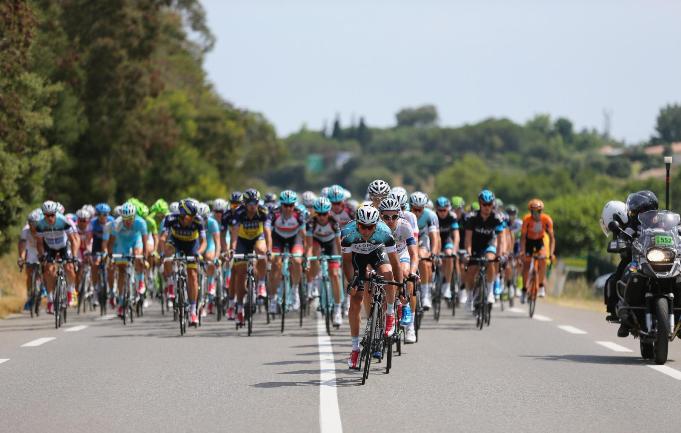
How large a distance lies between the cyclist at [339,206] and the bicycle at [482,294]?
2.14 m

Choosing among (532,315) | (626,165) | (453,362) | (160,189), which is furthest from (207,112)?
(626,165)

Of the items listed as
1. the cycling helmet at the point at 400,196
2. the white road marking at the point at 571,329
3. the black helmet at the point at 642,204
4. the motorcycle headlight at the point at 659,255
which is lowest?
the white road marking at the point at 571,329

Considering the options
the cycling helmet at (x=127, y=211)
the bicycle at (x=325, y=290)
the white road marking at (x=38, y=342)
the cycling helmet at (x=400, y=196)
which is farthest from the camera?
the cycling helmet at (x=127, y=211)

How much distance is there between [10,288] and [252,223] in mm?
13433

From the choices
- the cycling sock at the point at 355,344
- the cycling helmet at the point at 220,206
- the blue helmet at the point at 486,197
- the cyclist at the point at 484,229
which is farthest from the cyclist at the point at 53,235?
the cycling sock at the point at 355,344

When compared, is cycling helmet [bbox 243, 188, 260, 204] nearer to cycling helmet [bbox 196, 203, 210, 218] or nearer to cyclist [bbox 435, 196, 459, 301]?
cycling helmet [bbox 196, 203, 210, 218]

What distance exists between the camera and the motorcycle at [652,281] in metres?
14.3

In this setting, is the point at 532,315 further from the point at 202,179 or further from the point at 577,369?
the point at 202,179

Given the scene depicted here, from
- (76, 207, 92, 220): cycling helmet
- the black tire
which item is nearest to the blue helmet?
the black tire

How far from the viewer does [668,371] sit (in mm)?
13789

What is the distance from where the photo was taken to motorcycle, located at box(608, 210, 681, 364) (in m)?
14.3

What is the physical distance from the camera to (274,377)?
13.3 m

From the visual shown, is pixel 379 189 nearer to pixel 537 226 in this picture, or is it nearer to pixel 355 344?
pixel 355 344

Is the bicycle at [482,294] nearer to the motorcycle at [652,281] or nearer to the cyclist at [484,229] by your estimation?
the cyclist at [484,229]
